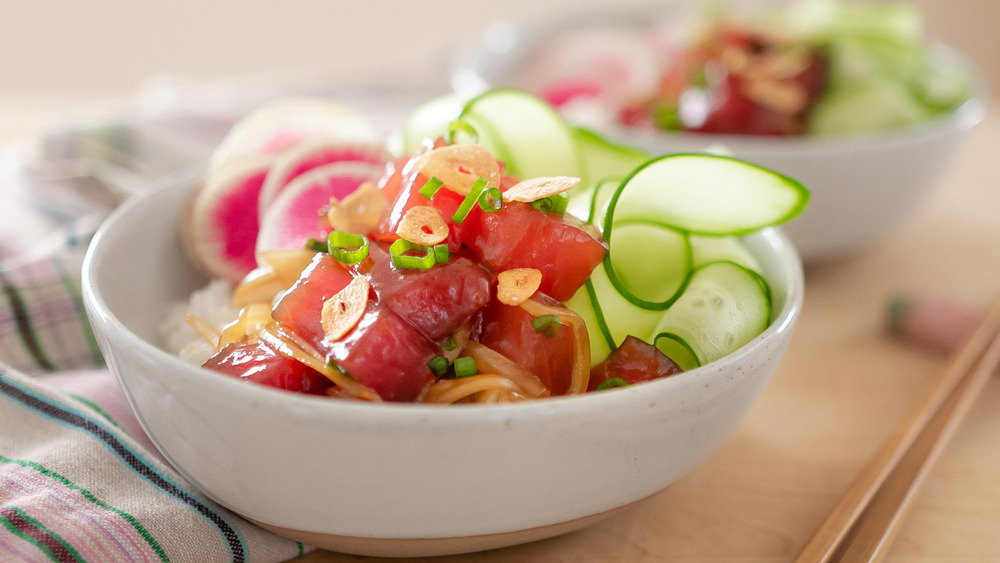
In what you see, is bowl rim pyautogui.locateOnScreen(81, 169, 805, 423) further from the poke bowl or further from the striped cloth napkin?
the striped cloth napkin

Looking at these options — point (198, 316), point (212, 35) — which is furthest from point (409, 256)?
point (212, 35)

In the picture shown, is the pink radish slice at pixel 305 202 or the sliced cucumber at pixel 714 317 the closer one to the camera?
the sliced cucumber at pixel 714 317

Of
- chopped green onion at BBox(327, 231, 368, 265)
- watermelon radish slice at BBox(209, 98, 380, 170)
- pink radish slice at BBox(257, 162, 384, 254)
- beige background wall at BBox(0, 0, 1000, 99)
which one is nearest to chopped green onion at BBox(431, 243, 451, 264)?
chopped green onion at BBox(327, 231, 368, 265)

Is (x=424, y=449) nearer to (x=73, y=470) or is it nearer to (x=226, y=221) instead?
(x=73, y=470)

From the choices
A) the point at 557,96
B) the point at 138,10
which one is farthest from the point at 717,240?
the point at 138,10

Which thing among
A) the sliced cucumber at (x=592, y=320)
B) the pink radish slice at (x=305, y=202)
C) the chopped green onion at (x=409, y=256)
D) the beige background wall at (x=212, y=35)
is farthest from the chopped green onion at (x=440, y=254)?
the beige background wall at (x=212, y=35)

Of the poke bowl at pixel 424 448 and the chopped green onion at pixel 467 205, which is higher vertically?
the chopped green onion at pixel 467 205

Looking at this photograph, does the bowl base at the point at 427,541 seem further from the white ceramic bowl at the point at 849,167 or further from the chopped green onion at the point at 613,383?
the white ceramic bowl at the point at 849,167
